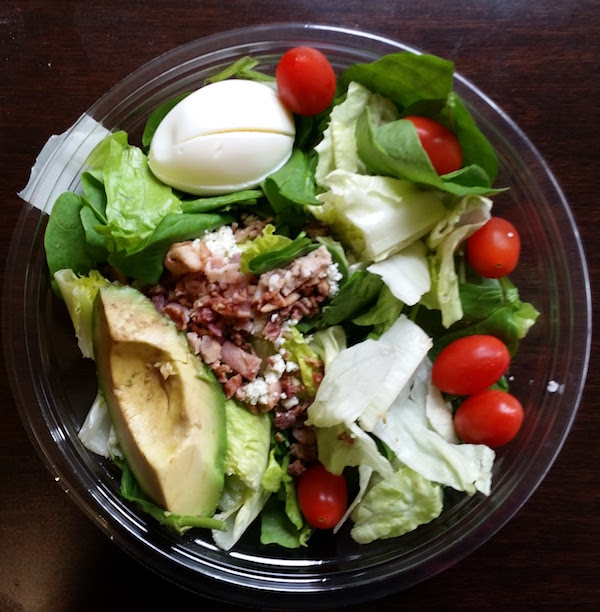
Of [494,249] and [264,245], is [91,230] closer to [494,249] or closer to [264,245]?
[264,245]

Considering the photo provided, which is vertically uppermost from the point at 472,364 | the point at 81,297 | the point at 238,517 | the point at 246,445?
the point at 81,297

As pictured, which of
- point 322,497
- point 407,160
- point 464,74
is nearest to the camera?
point 407,160

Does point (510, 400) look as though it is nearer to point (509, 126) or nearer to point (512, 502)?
point (512, 502)

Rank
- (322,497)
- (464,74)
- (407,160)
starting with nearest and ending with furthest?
(407,160)
(322,497)
(464,74)

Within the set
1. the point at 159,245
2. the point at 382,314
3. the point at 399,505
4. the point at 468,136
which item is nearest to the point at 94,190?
the point at 159,245

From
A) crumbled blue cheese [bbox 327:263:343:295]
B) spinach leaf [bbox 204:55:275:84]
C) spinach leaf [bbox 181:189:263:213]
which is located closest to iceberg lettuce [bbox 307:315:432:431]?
crumbled blue cheese [bbox 327:263:343:295]

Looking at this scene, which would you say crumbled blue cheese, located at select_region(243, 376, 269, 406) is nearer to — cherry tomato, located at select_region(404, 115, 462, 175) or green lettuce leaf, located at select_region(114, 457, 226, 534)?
green lettuce leaf, located at select_region(114, 457, 226, 534)

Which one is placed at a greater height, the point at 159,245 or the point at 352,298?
the point at 159,245
